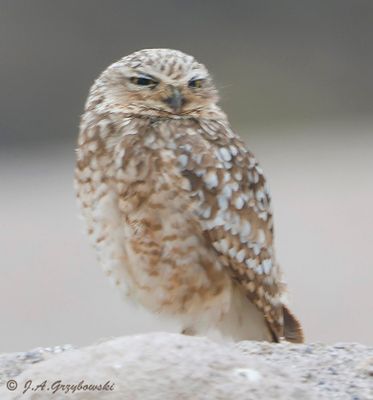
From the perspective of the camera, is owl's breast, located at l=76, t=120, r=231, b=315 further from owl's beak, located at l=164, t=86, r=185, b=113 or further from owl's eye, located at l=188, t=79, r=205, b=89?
owl's eye, located at l=188, t=79, r=205, b=89

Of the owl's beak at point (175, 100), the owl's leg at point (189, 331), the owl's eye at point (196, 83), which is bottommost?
the owl's leg at point (189, 331)

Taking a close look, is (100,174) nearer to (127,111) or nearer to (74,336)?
(127,111)

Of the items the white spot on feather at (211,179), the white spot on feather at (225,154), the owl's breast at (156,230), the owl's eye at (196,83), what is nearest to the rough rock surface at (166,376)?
the owl's breast at (156,230)

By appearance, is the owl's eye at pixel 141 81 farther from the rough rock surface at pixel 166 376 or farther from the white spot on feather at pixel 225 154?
the rough rock surface at pixel 166 376

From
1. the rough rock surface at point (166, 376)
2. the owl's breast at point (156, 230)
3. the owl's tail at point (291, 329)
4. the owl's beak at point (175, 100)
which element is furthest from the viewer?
the owl's tail at point (291, 329)

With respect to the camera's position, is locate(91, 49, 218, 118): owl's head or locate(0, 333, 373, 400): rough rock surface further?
locate(91, 49, 218, 118): owl's head

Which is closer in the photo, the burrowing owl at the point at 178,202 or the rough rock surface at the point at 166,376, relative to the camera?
the rough rock surface at the point at 166,376

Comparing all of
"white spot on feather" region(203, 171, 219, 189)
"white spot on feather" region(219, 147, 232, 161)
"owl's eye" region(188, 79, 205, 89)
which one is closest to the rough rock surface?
"white spot on feather" region(203, 171, 219, 189)
